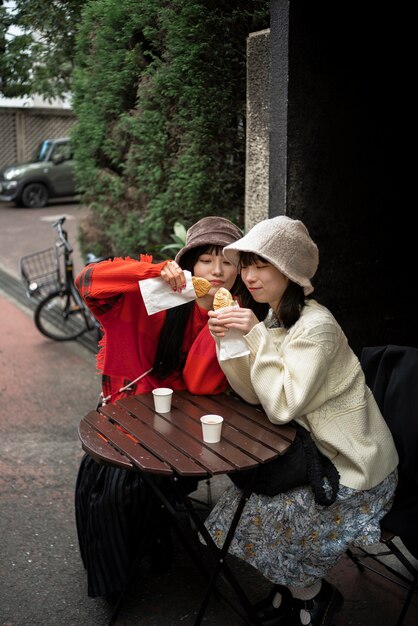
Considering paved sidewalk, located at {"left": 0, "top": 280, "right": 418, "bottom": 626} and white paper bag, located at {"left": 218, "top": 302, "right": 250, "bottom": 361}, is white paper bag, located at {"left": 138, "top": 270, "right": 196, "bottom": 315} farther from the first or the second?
paved sidewalk, located at {"left": 0, "top": 280, "right": 418, "bottom": 626}

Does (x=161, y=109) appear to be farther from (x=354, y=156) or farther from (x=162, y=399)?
(x=162, y=399)

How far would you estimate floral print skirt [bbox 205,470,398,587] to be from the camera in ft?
8.93

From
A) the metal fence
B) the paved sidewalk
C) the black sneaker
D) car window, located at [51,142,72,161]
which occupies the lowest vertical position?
the paved sidewalk

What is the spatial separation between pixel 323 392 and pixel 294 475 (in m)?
0.33

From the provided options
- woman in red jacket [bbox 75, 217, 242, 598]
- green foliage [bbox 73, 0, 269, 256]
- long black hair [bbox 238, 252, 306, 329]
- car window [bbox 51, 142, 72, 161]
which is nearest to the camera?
long black hair [bbox 238, 252, 306, 329]

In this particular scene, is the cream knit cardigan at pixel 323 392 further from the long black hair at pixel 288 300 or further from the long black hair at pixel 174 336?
the long black hair at pixel 174 336

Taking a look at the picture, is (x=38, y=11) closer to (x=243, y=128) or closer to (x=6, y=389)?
(x=243, y=128)

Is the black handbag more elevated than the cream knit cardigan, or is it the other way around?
the cream knit cardigan

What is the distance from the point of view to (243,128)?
5332 mm

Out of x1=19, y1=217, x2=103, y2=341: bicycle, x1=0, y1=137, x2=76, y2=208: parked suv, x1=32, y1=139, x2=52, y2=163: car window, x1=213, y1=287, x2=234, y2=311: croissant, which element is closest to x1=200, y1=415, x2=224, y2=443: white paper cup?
x1=213, y1=287, x2=234, y2=311: croissant

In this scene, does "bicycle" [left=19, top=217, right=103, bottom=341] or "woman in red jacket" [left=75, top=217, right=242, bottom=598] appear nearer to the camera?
"woman in red jacket" [left=75, top=217, right=242, bottom=598]

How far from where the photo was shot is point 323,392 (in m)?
2.74

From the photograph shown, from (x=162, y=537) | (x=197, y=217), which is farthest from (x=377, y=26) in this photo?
(x=162, y=537)

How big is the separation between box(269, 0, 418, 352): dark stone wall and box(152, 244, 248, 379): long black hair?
1003 mm
